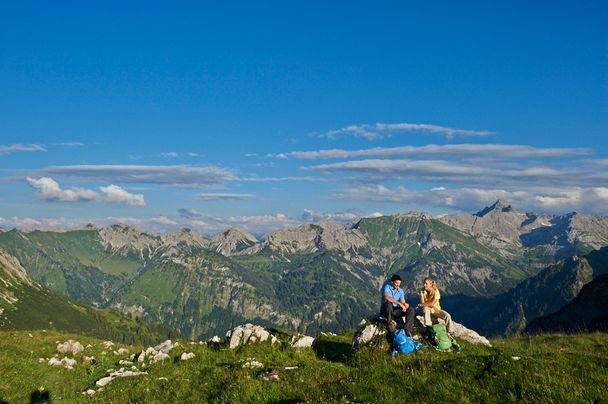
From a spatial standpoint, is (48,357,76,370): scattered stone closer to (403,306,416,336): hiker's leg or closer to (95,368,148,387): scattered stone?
(95,368,148,387): scattered stone

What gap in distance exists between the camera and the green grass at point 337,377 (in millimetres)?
14781

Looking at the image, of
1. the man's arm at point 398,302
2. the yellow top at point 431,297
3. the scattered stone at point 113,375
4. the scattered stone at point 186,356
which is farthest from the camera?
the yellow top at point 431,297

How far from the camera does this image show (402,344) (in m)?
23.8

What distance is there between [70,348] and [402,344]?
23.9 metres

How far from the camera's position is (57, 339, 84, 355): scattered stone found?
33.8 meters

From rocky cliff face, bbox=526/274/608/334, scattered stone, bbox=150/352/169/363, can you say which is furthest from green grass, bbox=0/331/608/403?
rocky cliff face, bbox=526/274/608/334

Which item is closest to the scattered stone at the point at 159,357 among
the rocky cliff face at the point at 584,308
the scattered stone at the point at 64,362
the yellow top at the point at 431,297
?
the scattered stone at the point at 64,362

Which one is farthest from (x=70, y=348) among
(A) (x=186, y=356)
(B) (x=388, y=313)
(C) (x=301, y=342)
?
(B) (x=388, y=313)

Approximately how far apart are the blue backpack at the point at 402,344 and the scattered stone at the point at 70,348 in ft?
75.0

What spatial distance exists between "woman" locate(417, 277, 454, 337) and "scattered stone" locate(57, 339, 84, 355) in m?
24.0

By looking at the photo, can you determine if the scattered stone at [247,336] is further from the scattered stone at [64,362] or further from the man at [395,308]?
the scattered stone at [64,362]

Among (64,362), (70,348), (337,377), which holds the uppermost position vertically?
(337,377)

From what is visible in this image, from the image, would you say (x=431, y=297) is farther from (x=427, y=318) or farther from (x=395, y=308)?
(x=395, y=308)

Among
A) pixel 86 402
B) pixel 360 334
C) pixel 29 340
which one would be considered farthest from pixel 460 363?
pixel 29 340
